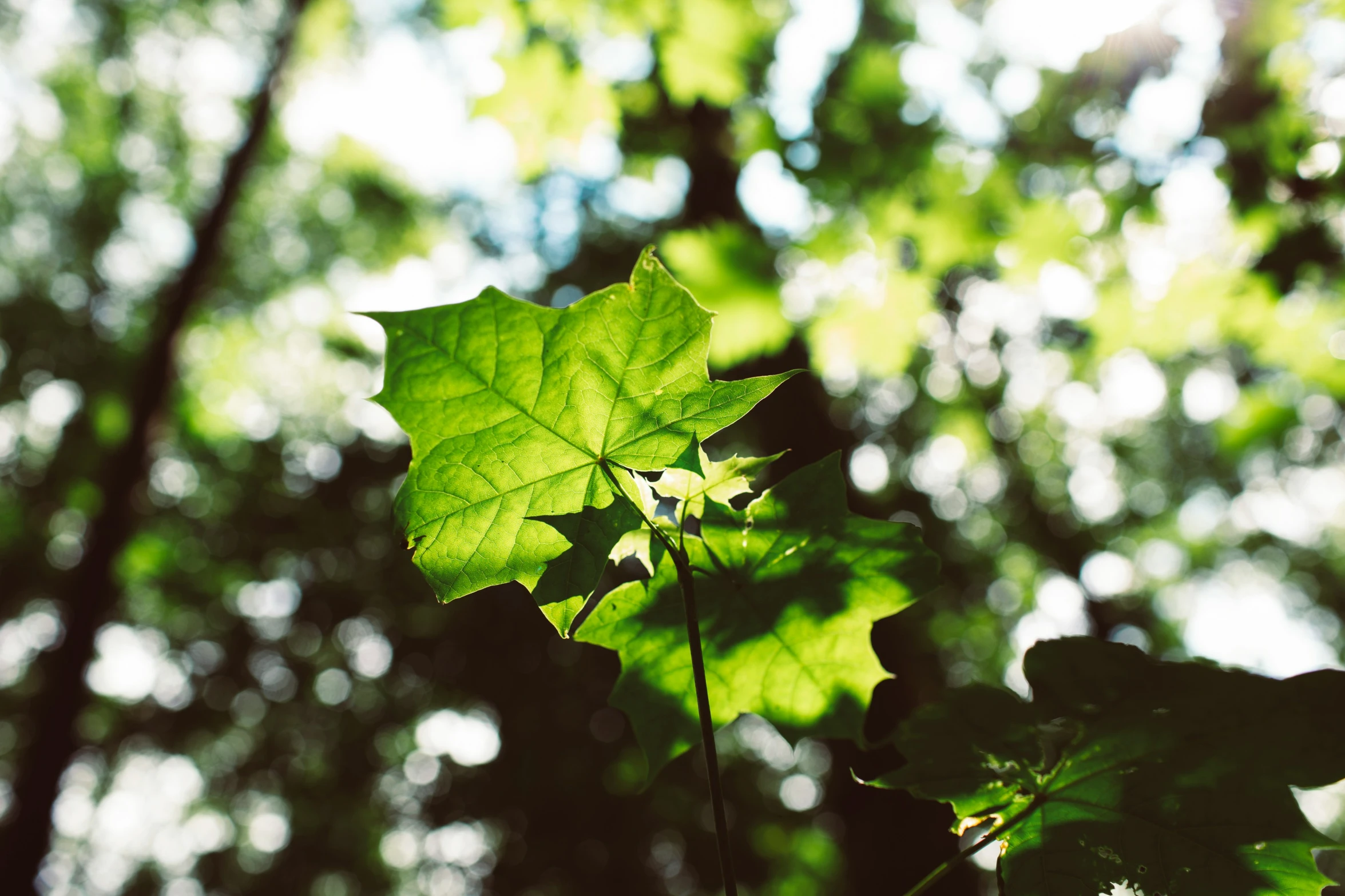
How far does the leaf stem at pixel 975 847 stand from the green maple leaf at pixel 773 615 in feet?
0.64

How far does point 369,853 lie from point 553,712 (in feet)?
15.6

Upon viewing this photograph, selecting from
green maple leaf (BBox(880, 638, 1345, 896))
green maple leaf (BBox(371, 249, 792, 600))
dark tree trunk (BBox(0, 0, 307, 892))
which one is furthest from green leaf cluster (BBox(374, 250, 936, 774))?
dark tree trunk (BBox(0, 0, 307, 892))

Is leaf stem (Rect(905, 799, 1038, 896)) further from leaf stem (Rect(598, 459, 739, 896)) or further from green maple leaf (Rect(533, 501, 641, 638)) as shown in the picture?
green maple leaf (Rect(533, 501, 641, 638))

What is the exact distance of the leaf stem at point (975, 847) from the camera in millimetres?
769

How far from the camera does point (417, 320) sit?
32.3 inches

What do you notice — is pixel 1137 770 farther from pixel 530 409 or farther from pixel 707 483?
pixel 530 409

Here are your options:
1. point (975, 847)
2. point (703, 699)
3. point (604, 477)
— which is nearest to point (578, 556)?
point (604, 477)

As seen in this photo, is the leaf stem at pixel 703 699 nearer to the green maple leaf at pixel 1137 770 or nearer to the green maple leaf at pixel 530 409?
the green maple leaf at pixel 530 409

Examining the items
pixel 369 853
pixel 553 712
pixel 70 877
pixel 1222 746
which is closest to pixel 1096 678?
pixel 1222 746

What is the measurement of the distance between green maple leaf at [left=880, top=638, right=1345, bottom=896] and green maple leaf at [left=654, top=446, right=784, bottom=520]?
0.40 meters

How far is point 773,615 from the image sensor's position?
97 cm

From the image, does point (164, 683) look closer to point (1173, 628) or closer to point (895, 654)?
point (895, 654)

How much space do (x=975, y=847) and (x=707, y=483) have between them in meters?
0.52

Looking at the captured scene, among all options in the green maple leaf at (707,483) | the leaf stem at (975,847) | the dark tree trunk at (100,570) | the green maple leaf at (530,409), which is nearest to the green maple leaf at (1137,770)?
the leaf stem at (975,847)
